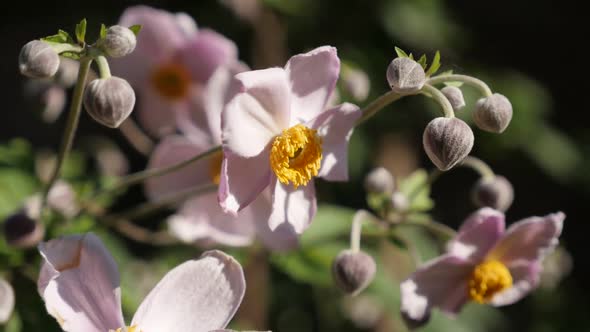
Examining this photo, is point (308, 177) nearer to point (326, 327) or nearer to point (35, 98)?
point (35, 98)

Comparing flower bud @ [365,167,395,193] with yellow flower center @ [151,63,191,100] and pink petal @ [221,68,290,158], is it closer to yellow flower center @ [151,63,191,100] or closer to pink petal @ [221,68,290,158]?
pink petal @ [221,68,290,158]

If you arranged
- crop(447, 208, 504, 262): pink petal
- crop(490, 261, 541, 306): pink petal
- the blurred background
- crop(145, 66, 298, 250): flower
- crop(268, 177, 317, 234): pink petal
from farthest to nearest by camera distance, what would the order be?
1. the blurred background
2. crop(145, 66, 298, 250): flower
3. crop(490, 261, 541, 306): pink petal
4. crop(447, 208, 504, 262): pink petal
5. crop(268, 177, 317, 234): pink petal

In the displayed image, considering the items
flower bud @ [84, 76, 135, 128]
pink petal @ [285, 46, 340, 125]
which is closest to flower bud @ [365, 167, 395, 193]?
pink petal @ [285, 46, 340, 125]

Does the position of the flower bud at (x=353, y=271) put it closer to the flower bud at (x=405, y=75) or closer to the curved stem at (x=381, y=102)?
the curved stem at (x=381, y=102)

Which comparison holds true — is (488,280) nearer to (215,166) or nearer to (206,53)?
(215,166)

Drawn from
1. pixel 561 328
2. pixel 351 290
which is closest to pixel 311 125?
pixel 351 290

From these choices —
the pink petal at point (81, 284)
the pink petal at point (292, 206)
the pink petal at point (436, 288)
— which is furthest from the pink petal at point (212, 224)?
the pink petal at point (81, 284)

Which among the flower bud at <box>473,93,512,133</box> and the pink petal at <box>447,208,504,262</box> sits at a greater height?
the flower bud at <box>473,93,512,133</box>
